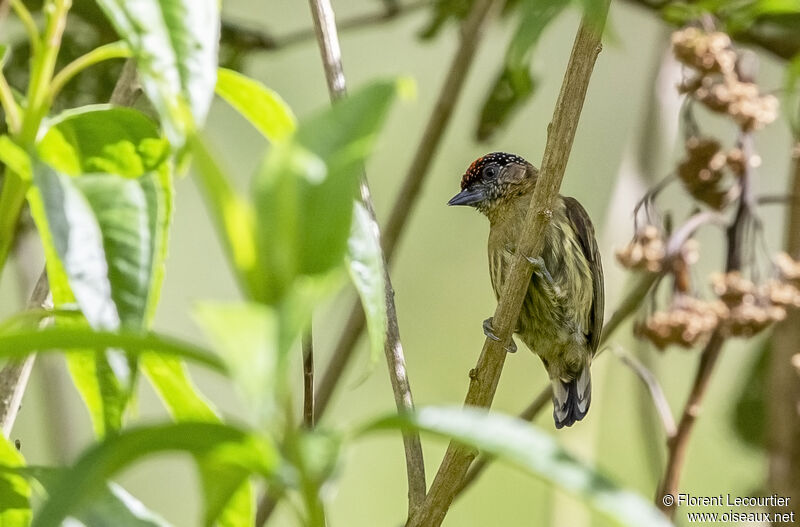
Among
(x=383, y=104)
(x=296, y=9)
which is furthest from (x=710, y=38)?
(x=296, y=9)

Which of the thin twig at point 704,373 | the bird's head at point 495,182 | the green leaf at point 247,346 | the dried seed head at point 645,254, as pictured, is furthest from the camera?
the bird's head at point 495,182

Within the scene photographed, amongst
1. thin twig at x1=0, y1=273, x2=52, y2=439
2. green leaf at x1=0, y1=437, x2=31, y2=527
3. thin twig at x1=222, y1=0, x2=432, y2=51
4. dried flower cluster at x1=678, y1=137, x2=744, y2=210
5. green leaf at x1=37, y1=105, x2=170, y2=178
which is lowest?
green leaf at x1=0, y1=437, x2=31, y2=527

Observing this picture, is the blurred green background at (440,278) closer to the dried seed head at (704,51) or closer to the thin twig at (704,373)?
the thin twig at (704,373)

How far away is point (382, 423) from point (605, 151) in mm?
4315

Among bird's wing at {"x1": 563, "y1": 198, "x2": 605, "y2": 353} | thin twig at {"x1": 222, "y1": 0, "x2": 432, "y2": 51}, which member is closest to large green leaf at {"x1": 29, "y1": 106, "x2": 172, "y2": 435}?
thin twig at {"x1": 222, "y1": 0, "x2": 432, "y2": 51}

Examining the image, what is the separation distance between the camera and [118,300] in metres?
1.08

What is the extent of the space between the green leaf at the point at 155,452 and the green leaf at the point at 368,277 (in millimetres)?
233

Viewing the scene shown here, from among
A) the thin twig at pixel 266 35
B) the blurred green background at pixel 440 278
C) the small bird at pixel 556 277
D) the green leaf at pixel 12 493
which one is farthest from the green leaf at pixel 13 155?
the blurred green background at pixel 440 278

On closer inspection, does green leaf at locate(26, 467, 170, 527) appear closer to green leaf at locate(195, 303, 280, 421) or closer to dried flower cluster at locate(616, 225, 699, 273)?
green leaf at locate(195, 303, 280, 421)

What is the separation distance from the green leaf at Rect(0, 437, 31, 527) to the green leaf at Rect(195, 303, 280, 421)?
72 cm

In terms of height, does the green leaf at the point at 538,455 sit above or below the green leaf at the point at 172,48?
below

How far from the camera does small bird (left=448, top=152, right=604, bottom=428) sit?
3529mm

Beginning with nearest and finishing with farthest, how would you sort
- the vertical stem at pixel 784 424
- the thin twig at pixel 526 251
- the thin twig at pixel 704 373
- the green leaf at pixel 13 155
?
the green leaf at pixel 13 155, the thin twig at pixel 526 251, the thin twig at pixel 704 373, the vertical stem at pixel 784 424

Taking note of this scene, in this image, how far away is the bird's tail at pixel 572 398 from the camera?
3.76 metres
